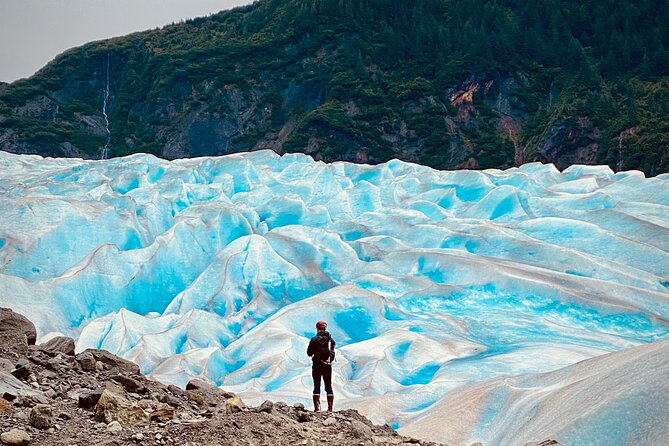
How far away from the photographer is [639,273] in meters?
16.3

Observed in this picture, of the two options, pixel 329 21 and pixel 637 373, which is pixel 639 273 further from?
pixel 329 21

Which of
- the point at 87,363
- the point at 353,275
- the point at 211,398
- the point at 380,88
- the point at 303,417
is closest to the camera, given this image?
the point at 303,417

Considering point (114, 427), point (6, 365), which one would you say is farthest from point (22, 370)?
point (114, 427)

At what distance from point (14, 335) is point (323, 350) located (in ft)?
8.03

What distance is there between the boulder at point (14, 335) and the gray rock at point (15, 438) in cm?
180

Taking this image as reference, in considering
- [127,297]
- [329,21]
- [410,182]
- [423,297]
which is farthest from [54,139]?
[423,297]

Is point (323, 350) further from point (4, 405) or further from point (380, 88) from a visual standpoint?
point (380, 88)

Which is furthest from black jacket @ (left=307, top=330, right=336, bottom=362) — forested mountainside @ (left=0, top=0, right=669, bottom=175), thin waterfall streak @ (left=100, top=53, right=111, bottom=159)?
thin waterfall streak @ (left=100, top=53, right=111, bottom=159)

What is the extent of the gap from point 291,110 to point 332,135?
237 inches

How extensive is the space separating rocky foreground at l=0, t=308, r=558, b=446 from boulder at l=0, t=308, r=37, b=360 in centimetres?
1

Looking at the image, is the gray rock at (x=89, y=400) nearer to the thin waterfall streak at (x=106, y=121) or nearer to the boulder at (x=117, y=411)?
the boulder at (x=117, y=411)

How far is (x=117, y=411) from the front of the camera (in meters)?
4.72

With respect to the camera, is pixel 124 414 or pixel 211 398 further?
pixel 211 398

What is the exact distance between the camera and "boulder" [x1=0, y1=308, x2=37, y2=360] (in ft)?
19.7
